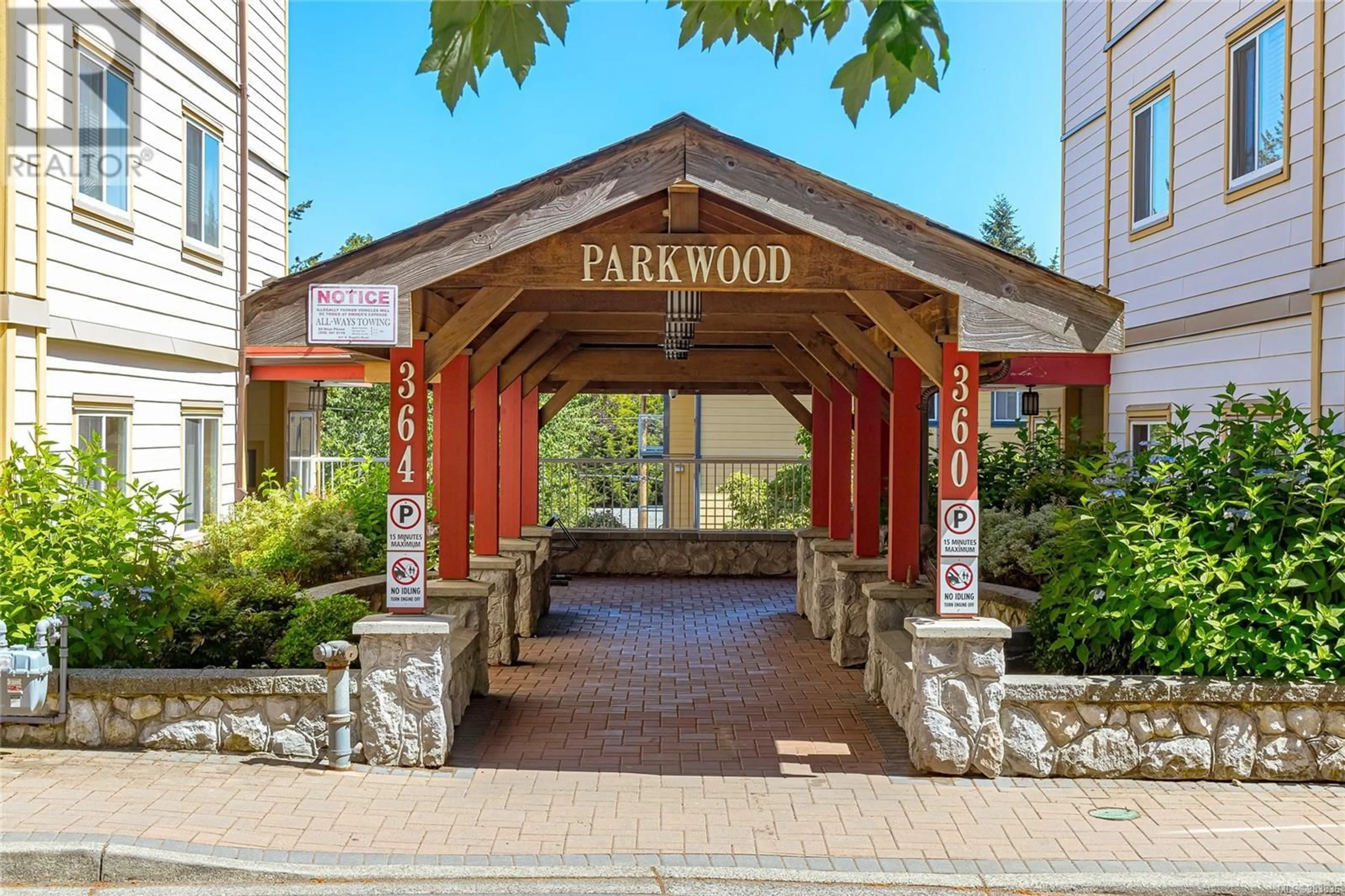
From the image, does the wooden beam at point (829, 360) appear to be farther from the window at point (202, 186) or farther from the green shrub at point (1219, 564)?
the window at point (202, 186)

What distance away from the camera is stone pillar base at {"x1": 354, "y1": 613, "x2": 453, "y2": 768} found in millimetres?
7336

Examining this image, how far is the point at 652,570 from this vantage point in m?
Result: 18.9

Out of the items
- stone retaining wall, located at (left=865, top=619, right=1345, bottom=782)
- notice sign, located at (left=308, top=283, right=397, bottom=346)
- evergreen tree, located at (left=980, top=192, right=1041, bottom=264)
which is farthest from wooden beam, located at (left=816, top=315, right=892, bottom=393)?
evergreen tree, located at (left=980, top=192, right=1041, bottom=264)

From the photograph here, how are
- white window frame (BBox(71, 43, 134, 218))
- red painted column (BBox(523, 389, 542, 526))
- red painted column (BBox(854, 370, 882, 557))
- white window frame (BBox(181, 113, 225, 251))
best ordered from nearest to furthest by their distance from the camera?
1. white window frame (BBox(71, 43, 134, 218))
2. red painted column (BBox(854, 370, 882, 557))
3. white window frame (BBox(181, 113, 225, 251))
4. red painted column (BBox(523, 389, 542, 526))

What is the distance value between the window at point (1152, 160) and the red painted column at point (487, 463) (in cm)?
761

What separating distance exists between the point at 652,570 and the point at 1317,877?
13.7 m

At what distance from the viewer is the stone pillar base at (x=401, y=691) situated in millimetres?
7336

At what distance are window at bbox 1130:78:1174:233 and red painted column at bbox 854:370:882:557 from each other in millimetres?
4231


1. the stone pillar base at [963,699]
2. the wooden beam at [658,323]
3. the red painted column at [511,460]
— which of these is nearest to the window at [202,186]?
the red painted column at [511,460]

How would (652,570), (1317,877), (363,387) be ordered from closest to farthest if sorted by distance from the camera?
1. (1317,877)
2. (652,570)
3. (363,387)

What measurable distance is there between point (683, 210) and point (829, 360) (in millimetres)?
4751

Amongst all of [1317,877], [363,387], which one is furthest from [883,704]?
[363,387]

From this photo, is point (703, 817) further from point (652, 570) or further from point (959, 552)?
point (652, 570)

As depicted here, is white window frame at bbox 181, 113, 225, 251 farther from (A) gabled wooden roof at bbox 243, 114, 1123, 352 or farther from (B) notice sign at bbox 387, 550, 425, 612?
(B) notice sign at bbox 387, 550, 425, 612
